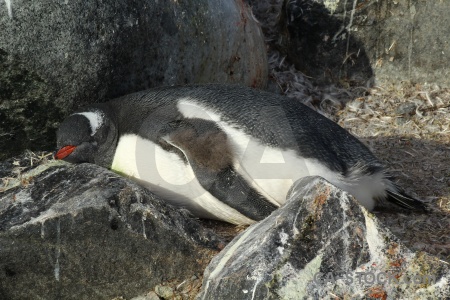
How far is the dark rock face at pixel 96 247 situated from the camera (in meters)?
2.63

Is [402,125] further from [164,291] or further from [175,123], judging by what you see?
[164,291]

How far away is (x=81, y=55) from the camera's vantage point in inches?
129

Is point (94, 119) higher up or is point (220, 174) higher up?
point (94, 119)

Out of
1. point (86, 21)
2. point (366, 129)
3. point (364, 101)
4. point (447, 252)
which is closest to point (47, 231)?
Answer: point (86, 21)

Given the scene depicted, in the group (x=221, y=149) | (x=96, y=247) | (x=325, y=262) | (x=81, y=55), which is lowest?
(x=96, y=247)

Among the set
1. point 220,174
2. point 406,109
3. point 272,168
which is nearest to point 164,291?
point 220,174

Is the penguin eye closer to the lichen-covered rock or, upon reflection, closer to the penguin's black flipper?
the penguin's black flipper

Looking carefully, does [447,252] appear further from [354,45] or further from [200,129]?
[354,45]

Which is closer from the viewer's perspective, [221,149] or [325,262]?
[325,262]

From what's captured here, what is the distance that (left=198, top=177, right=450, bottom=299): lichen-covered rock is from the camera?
2236mm

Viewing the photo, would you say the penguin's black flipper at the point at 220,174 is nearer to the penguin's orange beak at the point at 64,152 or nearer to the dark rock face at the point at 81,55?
the penguin's orange beak at the point at 64,152

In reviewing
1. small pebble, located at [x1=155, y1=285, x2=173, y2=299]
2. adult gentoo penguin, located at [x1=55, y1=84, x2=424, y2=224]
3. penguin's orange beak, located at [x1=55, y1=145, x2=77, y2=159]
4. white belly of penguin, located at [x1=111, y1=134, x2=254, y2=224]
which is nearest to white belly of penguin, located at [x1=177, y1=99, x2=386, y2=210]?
adult gentoo penguin, located at [x1=55, y1=84, x2=424, y2=224]

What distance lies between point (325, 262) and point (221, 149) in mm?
848

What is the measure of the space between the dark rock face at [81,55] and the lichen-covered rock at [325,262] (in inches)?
50.9
